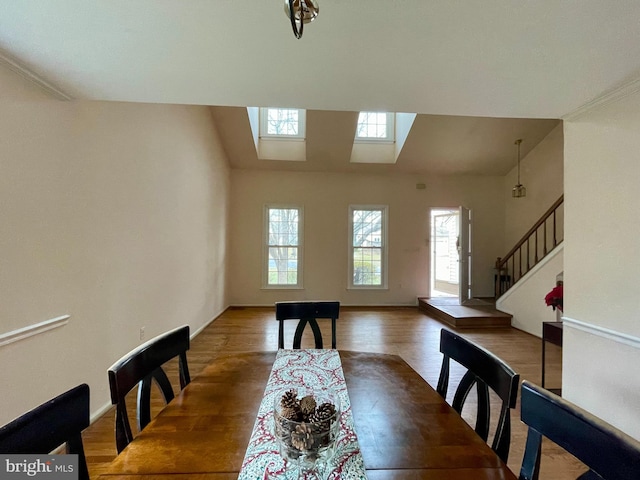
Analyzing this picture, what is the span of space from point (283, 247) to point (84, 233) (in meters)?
4.26

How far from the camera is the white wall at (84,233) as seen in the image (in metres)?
1.60

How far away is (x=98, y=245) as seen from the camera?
222cm

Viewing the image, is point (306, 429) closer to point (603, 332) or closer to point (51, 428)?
point (51, 428)

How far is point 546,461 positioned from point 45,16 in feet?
11.5

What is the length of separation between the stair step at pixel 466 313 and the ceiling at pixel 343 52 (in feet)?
11.4

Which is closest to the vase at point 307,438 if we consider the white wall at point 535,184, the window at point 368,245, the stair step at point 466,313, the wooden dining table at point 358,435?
the wooden dining table at point 358,435

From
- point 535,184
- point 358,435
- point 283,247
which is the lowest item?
point 358,435

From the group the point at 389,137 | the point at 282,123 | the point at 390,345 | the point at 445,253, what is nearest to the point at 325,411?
the point at 390,345

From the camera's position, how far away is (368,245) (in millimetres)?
6340

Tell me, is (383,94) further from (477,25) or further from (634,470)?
(634,470)

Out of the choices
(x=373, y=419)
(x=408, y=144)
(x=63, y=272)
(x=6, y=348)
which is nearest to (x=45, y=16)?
(x=63, y=272)

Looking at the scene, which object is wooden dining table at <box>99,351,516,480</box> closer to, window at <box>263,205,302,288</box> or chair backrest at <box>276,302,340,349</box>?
chair backrest at <box>276,302,340,349</box>

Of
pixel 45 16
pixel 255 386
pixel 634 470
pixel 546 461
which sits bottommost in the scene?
pixel 546 461

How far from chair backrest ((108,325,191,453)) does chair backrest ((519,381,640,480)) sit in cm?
120
